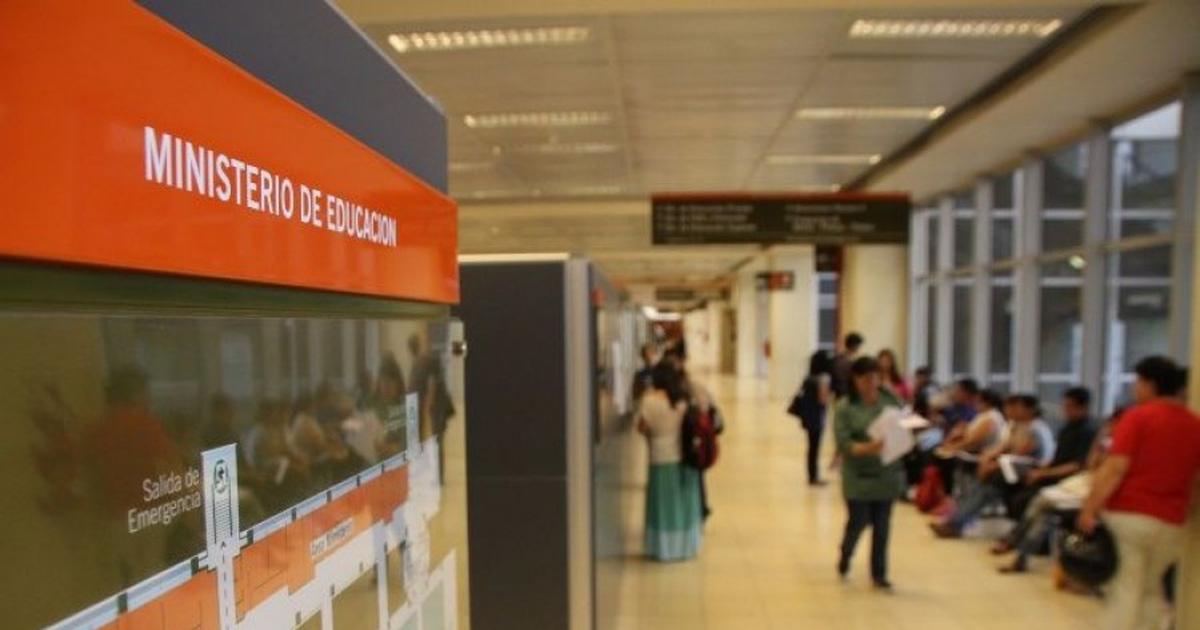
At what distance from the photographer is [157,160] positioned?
0.75m

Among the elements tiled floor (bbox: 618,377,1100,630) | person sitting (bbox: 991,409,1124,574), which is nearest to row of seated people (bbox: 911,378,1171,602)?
person sitting (bbox: 991,409,1124,574)

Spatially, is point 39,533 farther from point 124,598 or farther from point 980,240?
point 980,240

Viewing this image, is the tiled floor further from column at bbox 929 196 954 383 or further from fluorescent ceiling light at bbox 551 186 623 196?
fluorescent ceiling light at bbox 551 186 623 196

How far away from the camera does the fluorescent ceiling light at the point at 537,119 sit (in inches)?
281

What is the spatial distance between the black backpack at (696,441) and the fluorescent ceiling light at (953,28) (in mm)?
3004

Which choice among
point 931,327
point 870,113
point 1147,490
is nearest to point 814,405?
point 870,113

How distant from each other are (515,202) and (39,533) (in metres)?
11.7

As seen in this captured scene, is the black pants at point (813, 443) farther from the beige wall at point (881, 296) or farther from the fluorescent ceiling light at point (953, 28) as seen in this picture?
the fluorescent ceiling light at point (953, 28)

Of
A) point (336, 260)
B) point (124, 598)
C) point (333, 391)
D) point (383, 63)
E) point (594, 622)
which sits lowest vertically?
point (594, 622)

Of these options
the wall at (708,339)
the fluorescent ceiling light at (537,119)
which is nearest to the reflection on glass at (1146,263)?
the fluorescent ceiling light at (537,119)

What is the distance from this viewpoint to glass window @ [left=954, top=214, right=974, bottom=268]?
35.2 ft

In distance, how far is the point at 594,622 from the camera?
12.4ft

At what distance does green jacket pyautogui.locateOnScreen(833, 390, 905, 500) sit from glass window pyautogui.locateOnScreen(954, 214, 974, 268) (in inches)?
252

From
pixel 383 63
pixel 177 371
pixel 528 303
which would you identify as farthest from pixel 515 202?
pixel 177 371
